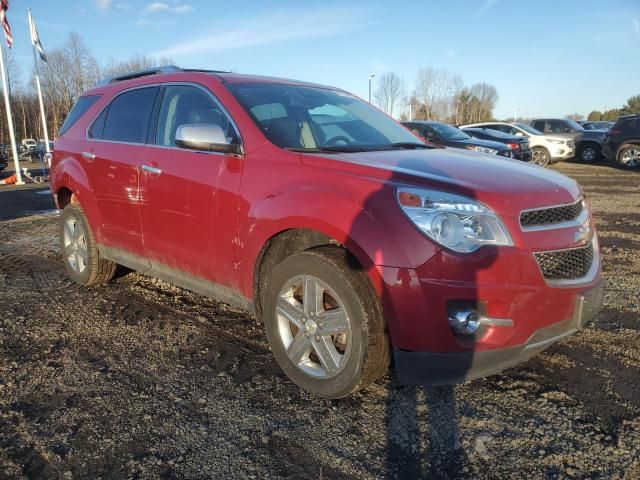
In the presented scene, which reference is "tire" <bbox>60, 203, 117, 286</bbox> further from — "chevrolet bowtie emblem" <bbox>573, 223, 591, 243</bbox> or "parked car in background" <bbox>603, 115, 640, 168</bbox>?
"parked car in background" <bbox>603, 115, 640, 168</bbox>

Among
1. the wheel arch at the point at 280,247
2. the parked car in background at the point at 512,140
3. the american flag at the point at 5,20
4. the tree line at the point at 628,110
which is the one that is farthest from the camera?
the tree line at the point at 628,110

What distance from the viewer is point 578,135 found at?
2072 cm

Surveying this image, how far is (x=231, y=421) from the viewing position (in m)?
2.64

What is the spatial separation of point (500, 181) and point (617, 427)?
133 centimetres

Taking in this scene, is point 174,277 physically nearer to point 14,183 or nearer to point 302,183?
point 302,183

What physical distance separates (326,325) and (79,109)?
3708 mm

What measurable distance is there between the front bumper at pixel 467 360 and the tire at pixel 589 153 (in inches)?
825

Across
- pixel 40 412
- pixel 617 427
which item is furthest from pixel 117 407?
pixel 617 427

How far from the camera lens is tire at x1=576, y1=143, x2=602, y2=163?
68.2 ft

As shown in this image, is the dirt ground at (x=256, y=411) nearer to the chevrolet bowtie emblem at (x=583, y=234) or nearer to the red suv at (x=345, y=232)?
the red suv at (x=345, y=232)

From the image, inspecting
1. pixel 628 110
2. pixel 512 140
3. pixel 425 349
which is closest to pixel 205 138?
pixel 425 349

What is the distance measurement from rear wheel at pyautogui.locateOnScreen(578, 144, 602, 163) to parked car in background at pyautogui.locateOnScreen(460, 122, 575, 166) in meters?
0.99

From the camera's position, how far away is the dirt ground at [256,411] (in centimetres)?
229

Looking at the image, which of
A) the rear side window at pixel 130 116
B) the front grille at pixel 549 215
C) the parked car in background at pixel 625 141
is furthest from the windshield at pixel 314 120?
the parked car in background at pixel 625 141
